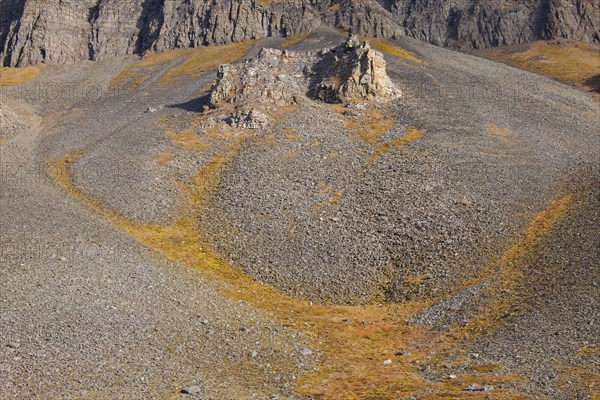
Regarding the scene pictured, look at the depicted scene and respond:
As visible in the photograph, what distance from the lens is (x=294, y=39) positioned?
117 metres

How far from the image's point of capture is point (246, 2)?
12769 cm

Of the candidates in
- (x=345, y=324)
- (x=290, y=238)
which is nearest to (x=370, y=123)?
(x=290, y=238)

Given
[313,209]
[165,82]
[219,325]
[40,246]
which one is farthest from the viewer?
[165,82]

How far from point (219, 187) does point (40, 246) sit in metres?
18.0

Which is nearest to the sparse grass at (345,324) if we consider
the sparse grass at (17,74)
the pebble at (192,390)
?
the pebble at (192,390)

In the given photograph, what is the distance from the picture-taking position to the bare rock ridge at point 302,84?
6850 cm

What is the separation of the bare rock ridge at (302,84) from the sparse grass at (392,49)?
25.0m

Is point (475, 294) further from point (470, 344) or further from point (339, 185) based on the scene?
point (339, 185)

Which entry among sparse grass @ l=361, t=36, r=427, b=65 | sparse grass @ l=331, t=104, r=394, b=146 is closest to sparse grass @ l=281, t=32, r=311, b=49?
sparse grass @ l=361, t=36, r=427, b=65

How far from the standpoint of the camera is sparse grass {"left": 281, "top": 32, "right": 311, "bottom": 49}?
370 ft

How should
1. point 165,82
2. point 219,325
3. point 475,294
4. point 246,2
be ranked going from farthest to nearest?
1. point 246,2
2. point 165,82
3. point 475,294
4. point 219,325

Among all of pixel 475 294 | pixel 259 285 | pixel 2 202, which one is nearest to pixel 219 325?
pixel 259 285

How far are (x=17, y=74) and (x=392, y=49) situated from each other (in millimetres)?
75987

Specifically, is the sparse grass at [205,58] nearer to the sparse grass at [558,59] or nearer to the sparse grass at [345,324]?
the sparse grass at [345,324]
